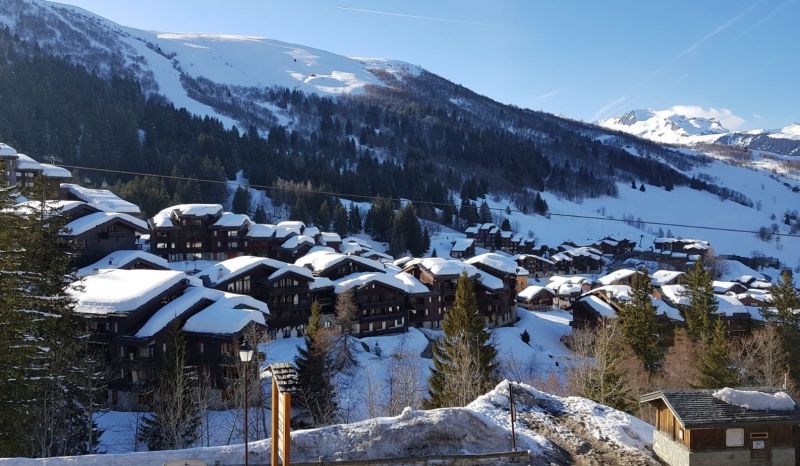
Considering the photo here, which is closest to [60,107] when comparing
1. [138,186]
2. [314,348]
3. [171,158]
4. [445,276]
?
[171,158]

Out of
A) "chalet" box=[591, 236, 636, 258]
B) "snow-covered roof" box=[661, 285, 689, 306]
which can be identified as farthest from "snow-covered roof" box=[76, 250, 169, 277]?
"chalet" box=[591, 236, 636, 258]

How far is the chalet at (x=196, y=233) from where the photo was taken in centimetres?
5825

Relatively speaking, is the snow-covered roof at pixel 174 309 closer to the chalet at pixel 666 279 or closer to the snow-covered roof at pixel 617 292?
the snow-covered roof at pixel 617 292

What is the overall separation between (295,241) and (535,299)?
30.6 m

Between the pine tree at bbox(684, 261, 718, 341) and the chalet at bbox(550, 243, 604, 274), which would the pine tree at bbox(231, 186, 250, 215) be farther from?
the pine tree at bbox(684, 261, 718, 341)

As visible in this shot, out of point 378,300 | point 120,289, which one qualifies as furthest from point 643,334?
point 120,289

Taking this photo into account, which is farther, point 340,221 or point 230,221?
point 340,221

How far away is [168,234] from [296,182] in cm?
5822

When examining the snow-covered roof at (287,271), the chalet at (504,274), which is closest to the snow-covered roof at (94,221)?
the snow-covered roof at (287,271)

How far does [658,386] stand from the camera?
3281 cm

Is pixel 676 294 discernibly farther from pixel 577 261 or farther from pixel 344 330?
→ pixel 577 261

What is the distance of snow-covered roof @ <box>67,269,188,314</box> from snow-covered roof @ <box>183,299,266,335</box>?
8.61 feet

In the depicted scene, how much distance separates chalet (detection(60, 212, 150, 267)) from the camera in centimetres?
4044

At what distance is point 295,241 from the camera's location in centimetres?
6162
